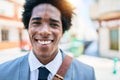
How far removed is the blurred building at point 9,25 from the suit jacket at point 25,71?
15.8 m

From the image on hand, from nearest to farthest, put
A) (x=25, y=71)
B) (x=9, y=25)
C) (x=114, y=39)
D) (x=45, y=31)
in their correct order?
(x=45, y=31)
(x=25, y=71)
(x=114, y=39)
(x=9, y=25)

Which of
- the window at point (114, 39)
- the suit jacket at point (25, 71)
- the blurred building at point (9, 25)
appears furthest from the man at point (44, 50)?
the blurred building at point (9, 25)

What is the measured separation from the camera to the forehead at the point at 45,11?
5.69ft

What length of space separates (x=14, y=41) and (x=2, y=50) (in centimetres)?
245

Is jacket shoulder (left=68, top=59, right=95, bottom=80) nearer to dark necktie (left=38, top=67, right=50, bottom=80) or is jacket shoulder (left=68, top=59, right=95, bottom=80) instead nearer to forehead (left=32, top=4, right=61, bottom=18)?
dark necktie (left=38, top=67, right=50, bottom=80)

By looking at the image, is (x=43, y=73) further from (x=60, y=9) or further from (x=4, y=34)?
(x=4, y=34)

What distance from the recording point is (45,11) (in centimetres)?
175

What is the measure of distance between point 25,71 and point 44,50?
26cm

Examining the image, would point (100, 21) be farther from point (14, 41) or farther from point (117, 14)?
point (14, 41)

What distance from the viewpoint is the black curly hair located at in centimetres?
186

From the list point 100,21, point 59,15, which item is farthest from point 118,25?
point 59,15

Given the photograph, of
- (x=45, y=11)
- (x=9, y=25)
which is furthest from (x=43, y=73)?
(x=9, y=25)

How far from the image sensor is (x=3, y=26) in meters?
18.5

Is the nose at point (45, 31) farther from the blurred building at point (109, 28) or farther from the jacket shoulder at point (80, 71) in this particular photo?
the blurred building at point (109, 28)
